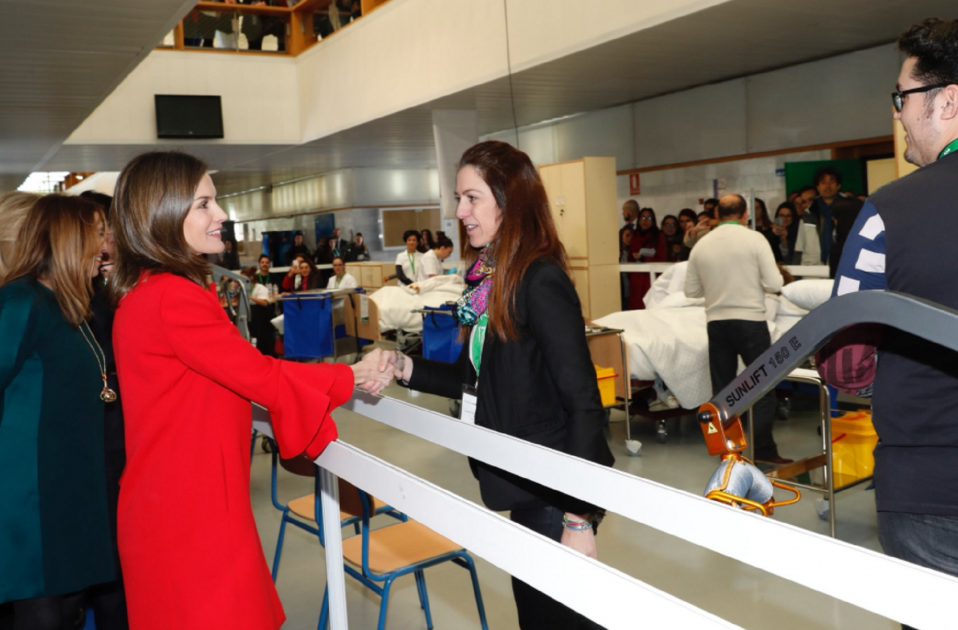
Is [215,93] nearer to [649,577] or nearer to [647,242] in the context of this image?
[647,242]

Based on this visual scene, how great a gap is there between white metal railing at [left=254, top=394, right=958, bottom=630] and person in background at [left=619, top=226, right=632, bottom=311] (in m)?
7.84

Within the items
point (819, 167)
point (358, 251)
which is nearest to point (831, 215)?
point (819, 167)

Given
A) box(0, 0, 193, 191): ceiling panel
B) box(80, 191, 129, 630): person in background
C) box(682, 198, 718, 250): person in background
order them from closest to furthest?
box(80, 191, 129, 630): person in background, box(0, 0, 193, 191): ceiling panel, box(682, 198, 718, 250): person in background

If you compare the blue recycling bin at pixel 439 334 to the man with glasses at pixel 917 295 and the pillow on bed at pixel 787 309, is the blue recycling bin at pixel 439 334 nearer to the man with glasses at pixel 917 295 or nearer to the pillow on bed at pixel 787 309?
the pillow on bed at pixel 787 309

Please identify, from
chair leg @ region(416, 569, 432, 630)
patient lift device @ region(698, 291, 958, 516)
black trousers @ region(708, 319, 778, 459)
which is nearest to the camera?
patient lift device @ region(698, 291, 958, 516)

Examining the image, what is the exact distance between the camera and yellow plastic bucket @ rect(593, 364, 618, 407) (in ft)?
17.4

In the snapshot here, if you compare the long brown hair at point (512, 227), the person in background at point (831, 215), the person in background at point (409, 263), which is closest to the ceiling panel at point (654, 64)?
the person in background at point (831, 215)

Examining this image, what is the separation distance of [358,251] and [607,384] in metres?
11.4

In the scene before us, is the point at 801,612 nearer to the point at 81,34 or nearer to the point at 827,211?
the point at 827,211

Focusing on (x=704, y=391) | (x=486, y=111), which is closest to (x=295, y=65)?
(x=486, y=111)

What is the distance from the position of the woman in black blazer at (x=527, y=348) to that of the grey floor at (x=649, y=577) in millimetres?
1420

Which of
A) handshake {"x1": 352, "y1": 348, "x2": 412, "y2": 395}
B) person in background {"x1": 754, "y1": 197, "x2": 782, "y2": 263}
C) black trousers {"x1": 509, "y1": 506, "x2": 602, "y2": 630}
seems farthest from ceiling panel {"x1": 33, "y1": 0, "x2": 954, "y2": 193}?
black trousers {"x1": 509, "y1": 506, "x2": 602, "y2": 630}

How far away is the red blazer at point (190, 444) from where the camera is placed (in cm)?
154

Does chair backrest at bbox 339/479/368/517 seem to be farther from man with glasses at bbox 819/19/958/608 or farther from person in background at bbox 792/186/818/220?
person in background at bbox 792/186/818/220
